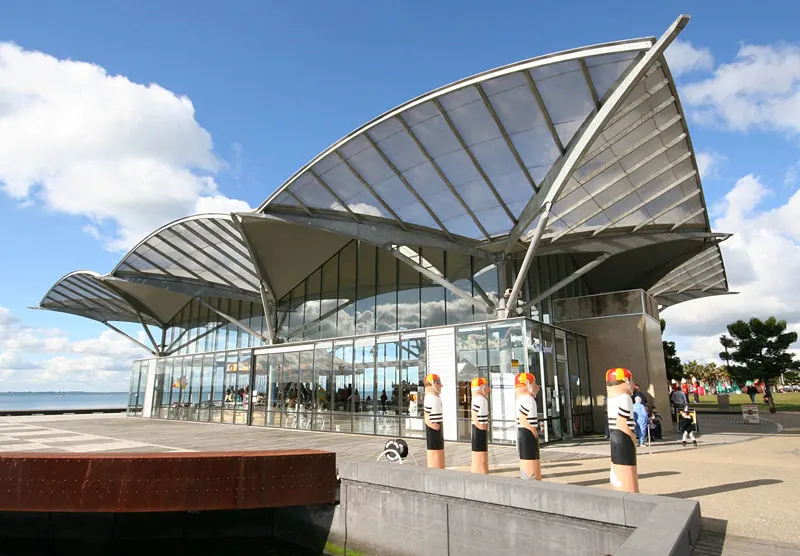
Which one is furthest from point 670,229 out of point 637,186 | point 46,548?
point 46,548

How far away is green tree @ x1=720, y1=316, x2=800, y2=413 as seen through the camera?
1532 inches

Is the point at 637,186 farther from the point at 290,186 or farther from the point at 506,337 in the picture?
the point at 290,186

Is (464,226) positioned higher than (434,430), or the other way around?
(464,226)

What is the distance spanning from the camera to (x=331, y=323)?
2602cm

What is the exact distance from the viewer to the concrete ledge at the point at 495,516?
5543mm

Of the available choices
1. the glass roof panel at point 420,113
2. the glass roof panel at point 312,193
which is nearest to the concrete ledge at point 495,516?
the glass roof panel at point 420,113

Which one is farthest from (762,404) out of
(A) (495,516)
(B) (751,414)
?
(A) (495,516)

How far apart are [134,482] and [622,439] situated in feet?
25.1

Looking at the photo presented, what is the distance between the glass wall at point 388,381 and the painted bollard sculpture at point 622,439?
8.99 metres

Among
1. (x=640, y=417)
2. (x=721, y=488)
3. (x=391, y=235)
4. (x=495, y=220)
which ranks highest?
(x=391, y=235)

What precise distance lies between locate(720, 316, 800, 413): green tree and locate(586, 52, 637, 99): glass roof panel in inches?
1388

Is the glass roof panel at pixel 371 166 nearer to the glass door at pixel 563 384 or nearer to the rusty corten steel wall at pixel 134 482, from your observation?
the glass door at pixel 563 384

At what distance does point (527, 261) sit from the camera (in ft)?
55.3

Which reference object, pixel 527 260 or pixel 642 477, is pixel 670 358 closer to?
pixel 527 260
